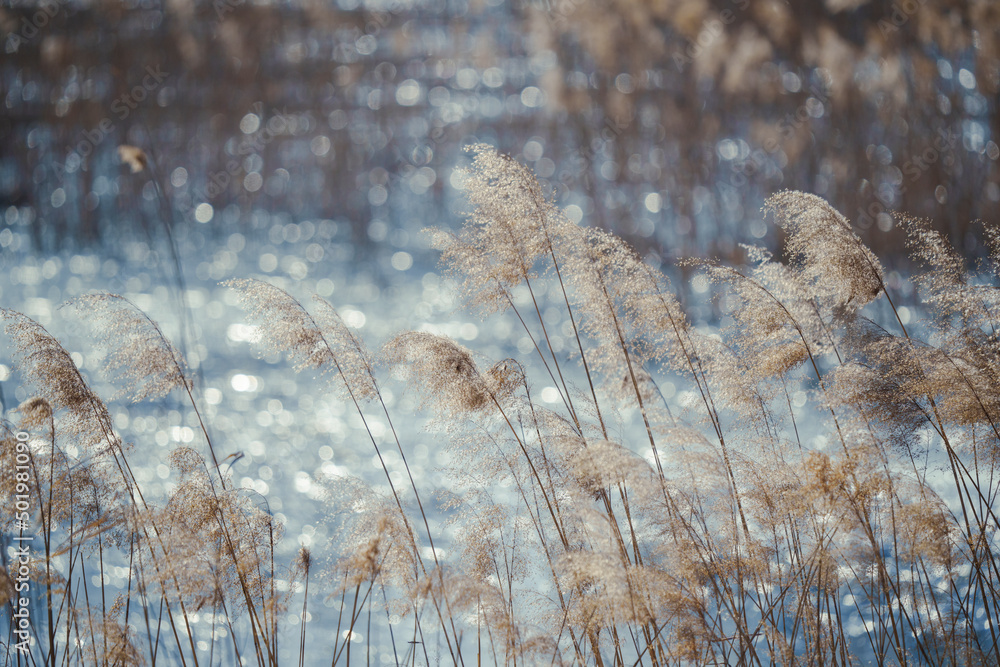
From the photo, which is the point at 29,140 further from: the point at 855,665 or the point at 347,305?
the point at 855,665

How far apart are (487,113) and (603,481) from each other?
5.72 metres

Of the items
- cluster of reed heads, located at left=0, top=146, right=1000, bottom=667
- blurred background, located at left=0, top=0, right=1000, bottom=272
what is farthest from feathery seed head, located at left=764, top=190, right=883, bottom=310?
blurred background, located at left=0, top=0, right=1000, bottom=272

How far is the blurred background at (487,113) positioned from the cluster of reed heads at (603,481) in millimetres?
3403

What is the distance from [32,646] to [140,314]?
1.19m

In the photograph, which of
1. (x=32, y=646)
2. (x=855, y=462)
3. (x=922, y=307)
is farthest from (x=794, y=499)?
(x=922, y=307)

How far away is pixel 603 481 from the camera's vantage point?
1.42m

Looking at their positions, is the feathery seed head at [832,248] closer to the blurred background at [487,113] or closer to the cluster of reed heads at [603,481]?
the cluster of reed heads at [603,481]

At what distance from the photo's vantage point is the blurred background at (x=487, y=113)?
5.26m

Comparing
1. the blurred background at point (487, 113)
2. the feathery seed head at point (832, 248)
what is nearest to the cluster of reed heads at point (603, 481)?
the feathery seed head at point (832, 248)

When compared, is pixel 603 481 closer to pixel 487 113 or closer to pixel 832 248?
pixel 832 248

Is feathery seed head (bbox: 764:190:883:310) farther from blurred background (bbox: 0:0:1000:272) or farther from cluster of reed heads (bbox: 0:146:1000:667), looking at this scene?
blurred background (bbox: 0:0:1000:272)

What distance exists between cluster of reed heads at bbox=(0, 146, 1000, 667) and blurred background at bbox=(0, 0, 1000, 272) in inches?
134

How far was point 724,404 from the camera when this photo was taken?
1.97 metres

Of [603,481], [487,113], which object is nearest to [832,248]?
[603,481]
